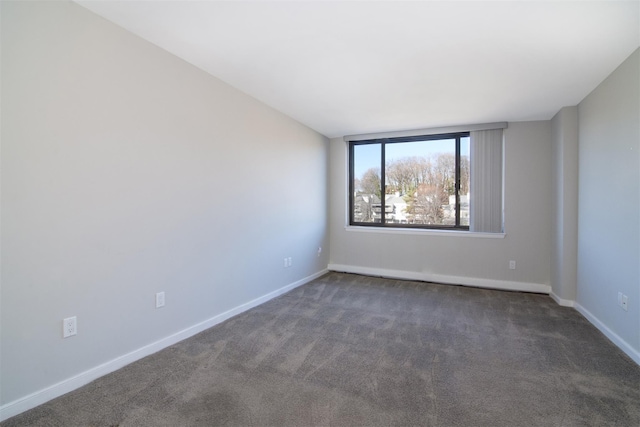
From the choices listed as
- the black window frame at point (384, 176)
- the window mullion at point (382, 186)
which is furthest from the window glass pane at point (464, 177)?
the window mullion at point (382, 186)

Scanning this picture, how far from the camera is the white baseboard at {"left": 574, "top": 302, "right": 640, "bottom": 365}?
2.27 meters

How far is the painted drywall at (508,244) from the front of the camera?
4.08 meters

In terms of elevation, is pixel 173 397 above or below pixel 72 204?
below

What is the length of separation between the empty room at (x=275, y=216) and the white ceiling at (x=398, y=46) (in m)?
0.02

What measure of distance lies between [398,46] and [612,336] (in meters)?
2.99

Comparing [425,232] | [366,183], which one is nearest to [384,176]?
[366,183]

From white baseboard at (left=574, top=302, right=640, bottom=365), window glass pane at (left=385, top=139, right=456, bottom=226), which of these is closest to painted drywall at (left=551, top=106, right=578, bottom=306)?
white baseboard at (left=574, top=302, right=640, bottom=365)

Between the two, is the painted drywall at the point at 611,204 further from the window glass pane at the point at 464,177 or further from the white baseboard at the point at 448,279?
the window glass pane at the point at 464,177

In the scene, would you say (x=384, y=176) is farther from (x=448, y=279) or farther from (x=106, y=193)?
(x=106, y=193)

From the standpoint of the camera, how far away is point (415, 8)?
1841 mm

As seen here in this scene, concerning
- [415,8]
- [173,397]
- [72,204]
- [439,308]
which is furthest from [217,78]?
[439,308]

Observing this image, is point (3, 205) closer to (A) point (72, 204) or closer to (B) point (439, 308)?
(A) point (72, 204)

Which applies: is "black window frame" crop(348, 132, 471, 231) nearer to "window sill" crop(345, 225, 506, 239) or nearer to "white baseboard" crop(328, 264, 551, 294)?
"window sill" crop(345, 225, 506, 239)

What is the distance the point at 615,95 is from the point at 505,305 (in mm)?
2316
